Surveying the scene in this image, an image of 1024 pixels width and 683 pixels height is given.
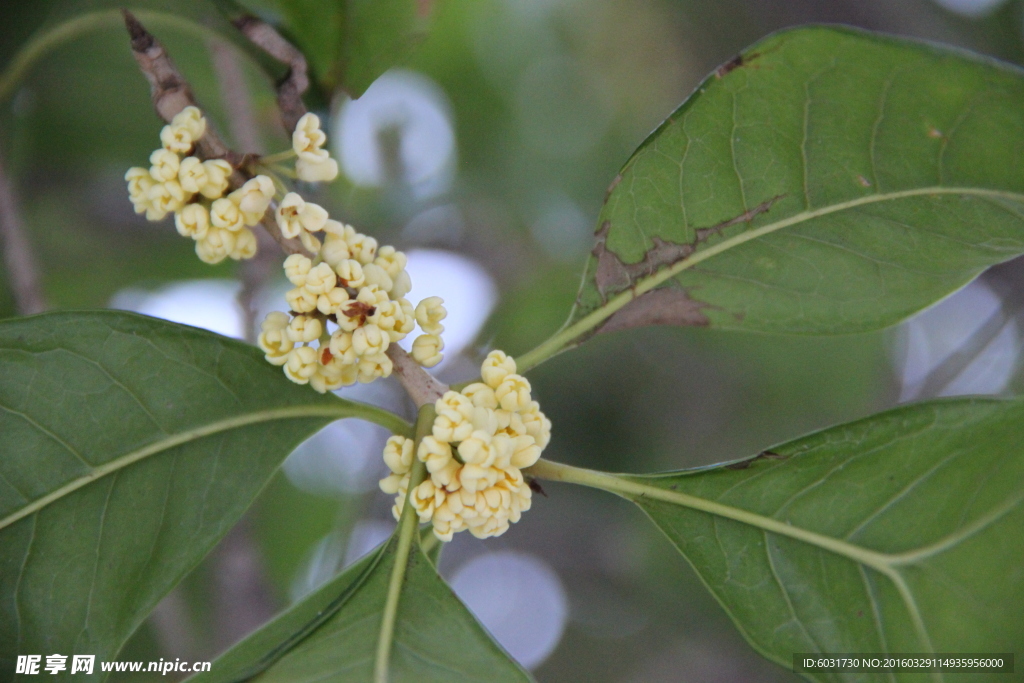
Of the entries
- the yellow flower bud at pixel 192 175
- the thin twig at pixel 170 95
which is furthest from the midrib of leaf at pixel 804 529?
the yellow flower bud at pixel 192 175

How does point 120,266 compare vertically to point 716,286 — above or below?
above

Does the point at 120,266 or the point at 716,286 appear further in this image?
the point at 120,266

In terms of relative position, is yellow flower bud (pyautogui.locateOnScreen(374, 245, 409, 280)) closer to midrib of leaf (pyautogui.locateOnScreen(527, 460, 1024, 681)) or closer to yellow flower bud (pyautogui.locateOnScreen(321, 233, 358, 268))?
yellow flower bud (pyautogui.locateOnScreen(321, 233, 358, 268))

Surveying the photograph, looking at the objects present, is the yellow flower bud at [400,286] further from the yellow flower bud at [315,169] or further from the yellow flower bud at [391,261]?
the yellow flower bud at [315,169]

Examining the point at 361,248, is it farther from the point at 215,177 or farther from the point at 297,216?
the point at 215,177

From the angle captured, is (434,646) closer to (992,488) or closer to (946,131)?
(992,488)

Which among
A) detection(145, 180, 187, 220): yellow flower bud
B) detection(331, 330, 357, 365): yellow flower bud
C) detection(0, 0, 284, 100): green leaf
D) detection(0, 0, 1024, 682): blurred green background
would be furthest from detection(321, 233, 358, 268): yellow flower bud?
detection(0, 0, 1024, 682): blurred green background

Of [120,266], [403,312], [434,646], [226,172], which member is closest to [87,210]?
[120,266]

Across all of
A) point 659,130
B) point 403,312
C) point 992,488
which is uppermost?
point 659,130
